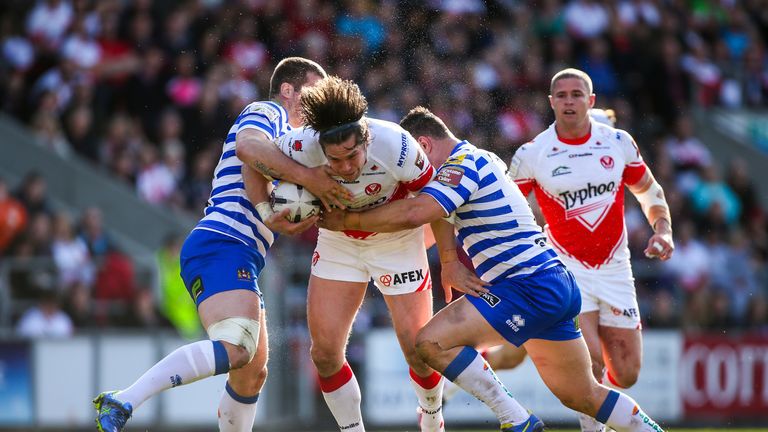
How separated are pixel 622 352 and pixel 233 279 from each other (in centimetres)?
299

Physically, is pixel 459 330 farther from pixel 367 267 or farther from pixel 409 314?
pixel 367 267

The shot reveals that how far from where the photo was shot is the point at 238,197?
26.5 feet

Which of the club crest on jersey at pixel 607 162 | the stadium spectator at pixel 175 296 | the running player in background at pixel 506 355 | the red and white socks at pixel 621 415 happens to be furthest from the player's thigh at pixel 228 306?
the stadium spectator at pixel 175 296

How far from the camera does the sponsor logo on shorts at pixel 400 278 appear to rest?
26.8ft

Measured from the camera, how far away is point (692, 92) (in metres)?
19.8

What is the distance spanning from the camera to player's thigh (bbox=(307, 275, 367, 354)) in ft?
26.6

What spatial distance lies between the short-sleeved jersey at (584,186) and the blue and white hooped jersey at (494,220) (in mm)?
1232

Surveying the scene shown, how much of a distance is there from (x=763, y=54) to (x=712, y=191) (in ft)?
14.2

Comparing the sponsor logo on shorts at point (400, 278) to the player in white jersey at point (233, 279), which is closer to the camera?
the player in white jersey at point (233, 279)

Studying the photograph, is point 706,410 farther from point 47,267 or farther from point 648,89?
point 47,267

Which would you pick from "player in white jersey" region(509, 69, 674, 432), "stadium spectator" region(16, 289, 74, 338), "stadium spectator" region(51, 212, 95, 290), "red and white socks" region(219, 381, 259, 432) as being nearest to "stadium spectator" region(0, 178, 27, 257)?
"stadium spectator" region(51, 212, 95, 290)

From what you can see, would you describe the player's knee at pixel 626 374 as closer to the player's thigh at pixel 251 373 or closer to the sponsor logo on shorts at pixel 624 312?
the sponsor logo on shorts at pixel 624 312

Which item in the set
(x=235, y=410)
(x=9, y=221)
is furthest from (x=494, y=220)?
(x=9, y=221)

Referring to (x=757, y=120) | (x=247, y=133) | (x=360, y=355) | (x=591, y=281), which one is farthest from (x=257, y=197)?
(x=757, y=120)
